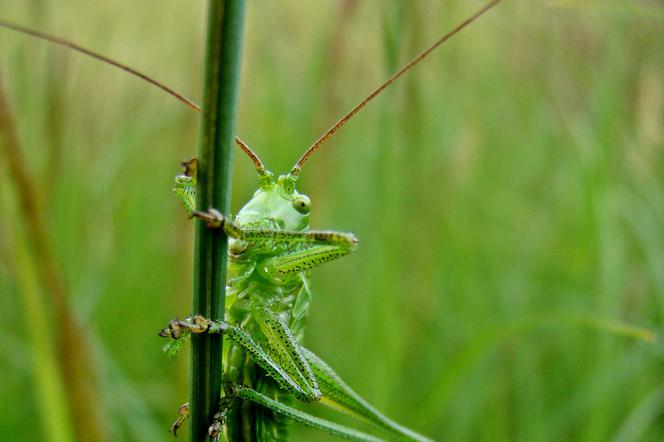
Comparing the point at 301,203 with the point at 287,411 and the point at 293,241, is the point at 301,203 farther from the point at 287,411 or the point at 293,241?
the point at 287,411

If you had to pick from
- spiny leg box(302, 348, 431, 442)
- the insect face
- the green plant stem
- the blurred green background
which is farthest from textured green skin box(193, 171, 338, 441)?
the blurred green background

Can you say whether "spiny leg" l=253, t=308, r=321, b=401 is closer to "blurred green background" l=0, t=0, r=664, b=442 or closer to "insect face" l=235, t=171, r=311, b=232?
"insect face" l=235, t=171, r=311, b=232

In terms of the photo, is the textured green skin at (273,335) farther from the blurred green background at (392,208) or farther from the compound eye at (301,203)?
the blurred green background at (392,208)

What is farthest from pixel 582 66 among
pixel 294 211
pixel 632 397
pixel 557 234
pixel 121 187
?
pixel 294 211

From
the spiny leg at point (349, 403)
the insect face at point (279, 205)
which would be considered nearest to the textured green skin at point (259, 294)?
the insect face at point (279, 205)

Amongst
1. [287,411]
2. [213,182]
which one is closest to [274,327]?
[287,411]

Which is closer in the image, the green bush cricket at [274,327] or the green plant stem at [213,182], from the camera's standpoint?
the green plant stem at [213,182]

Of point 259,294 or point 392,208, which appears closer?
point 259,294
